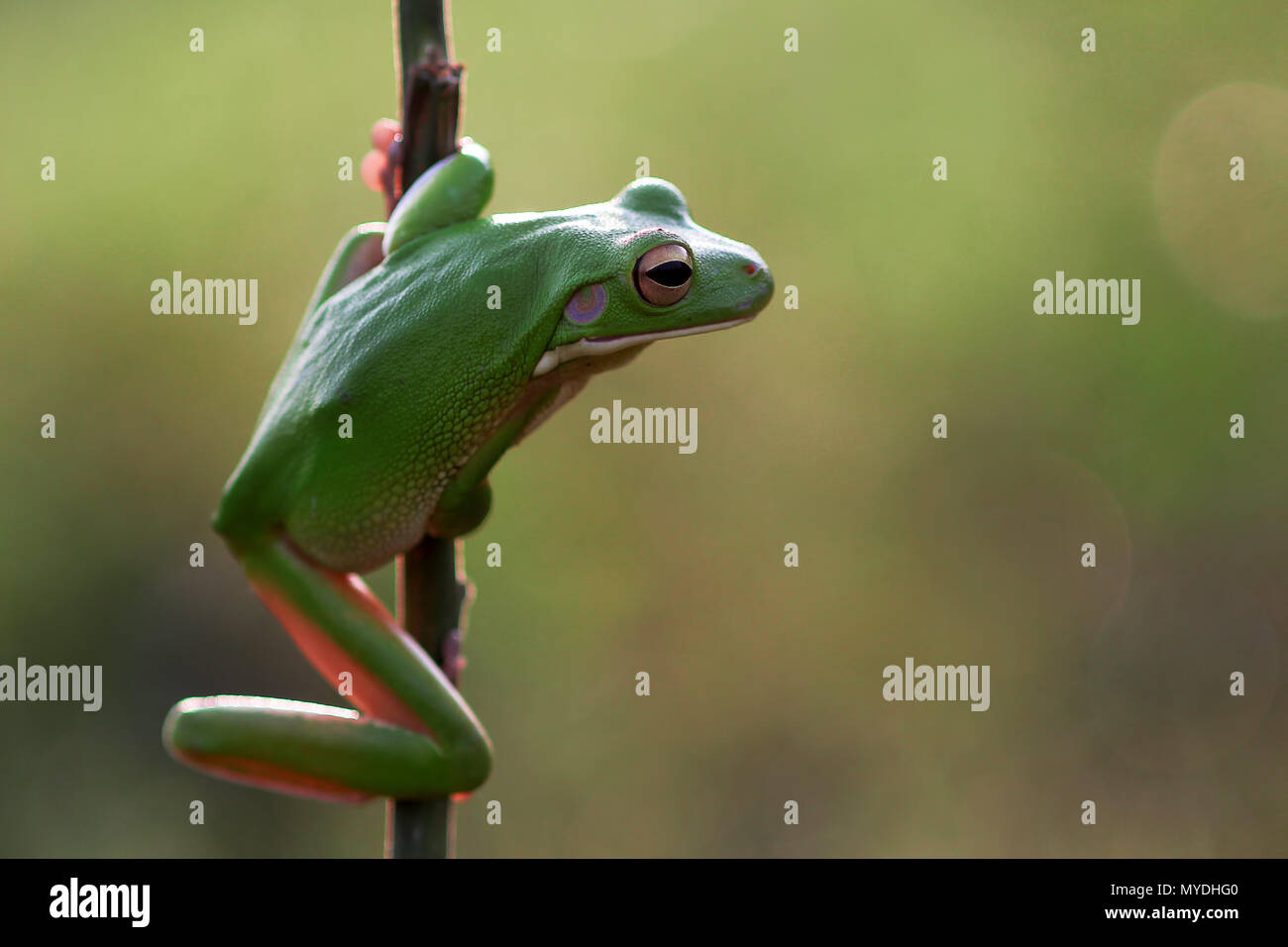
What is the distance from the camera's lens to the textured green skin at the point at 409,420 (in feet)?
7.86

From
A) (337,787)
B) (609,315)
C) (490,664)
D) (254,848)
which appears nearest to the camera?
(609,315)

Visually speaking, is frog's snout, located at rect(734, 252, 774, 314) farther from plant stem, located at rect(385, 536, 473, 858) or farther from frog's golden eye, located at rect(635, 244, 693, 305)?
plant stem, located at rect(385, 536, 473, 858)

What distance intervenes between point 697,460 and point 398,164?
13.8 ft

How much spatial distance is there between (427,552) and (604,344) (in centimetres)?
57

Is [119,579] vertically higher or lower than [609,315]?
lower

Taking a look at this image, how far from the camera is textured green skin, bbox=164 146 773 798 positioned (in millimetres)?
2395

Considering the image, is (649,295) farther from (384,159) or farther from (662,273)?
(384,159)

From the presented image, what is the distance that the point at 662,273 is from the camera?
2.38 meters

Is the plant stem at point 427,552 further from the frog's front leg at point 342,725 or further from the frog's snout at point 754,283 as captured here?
the frog's snout at point 754,283

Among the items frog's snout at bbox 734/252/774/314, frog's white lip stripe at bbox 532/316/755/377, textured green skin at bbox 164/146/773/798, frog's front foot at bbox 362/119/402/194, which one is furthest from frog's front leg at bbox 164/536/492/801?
frog's snout at bbox 734/252/774/314

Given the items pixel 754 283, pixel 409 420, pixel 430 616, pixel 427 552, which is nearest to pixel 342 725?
pixel 430 616

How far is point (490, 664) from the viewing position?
6785mm

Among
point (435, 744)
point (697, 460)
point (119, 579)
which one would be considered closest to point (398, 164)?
point (435, 744)

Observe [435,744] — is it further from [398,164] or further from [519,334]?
[398,164]
